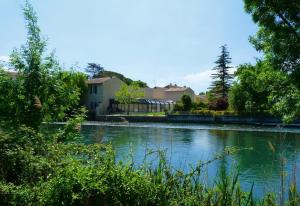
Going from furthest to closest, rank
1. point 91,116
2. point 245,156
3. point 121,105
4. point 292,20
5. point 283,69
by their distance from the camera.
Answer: point 121,105, point 91,116, point 245,156, point 283,69, point 292,20

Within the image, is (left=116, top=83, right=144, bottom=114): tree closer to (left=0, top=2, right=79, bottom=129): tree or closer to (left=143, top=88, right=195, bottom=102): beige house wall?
→ (left=143, top=88, right=195, bottom=102): beige house wall

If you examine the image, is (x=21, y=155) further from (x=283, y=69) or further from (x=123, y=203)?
(x=283, y=69)

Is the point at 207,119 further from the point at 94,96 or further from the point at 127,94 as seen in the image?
the point at 94,96

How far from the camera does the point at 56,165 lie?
4199 millimetres

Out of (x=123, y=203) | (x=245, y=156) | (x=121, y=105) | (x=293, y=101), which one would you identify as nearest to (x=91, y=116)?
(x=121, y=105)

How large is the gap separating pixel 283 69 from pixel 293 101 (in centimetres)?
178

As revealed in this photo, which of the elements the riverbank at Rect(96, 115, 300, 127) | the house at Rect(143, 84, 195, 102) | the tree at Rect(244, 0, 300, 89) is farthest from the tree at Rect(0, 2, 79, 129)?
the house at Rect(143, 84, 195, 102)

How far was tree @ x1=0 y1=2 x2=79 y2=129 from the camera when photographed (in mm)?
6062

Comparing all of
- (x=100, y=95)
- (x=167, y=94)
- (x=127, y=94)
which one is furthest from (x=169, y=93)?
(x=127, y=94)

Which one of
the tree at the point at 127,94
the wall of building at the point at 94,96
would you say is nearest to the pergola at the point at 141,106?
the tree at the point at 127,94

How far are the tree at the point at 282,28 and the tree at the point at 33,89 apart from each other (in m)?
3.11

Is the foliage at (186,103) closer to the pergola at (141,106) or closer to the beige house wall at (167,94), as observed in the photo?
the pergola at (141,106)

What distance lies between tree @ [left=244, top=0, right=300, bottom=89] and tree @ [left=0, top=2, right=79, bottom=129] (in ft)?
10.2

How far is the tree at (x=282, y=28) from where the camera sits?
5326 millimetres
